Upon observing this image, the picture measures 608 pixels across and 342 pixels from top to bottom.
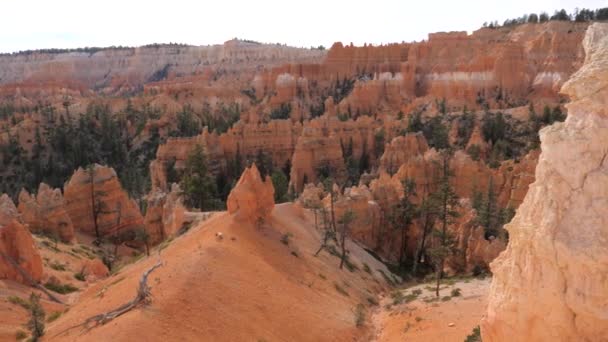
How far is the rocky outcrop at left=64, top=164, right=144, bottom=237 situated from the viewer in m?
30.4

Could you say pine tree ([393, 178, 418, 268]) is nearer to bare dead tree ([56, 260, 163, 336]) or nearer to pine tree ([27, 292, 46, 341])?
bare dead tree ([56, 260, 163, 336])

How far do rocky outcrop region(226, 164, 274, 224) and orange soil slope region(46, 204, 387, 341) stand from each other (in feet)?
1.47

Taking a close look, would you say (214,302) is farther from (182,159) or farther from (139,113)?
(139,113)

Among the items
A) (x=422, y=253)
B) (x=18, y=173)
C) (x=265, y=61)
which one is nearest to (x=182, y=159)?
(x=18, y=173)

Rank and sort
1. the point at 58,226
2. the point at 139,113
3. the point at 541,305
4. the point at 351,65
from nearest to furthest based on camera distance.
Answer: the point at 541,305, the point at 58,226, the point at 139,113, the point at 351,65

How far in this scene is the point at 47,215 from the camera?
2692 cm

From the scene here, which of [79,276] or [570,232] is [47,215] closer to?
Result: [79,276]

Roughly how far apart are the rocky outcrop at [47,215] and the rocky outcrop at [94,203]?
7.90 feet

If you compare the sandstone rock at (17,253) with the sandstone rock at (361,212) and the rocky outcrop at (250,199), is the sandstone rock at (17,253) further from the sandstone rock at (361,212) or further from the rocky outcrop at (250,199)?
the sandstone rock at (361,212)

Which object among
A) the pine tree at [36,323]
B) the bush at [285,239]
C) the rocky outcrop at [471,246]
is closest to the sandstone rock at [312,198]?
the bush at [285,239]

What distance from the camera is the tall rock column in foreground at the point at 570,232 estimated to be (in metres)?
6.59

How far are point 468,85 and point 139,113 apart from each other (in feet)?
163

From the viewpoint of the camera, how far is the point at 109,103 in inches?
3214

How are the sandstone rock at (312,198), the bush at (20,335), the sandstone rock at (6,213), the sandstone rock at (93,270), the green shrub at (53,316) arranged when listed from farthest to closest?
the sandstone rock at (312,198)
the sandstone rock at (93,270)
the sandstone rock at (6,213)
the green shrub at (53,316)
the bush at (20,335)
